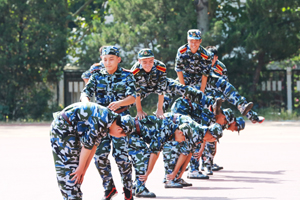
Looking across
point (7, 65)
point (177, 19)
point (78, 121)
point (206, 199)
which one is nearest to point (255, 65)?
point (177, 19)

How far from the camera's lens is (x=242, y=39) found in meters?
23.1

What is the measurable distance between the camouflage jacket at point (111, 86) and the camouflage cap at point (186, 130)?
896 mm

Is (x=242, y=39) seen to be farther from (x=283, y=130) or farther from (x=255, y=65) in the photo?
(x=283, y=130)

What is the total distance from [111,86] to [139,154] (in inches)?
37.6

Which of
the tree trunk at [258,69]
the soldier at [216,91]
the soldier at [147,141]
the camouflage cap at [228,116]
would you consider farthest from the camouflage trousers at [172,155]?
the tree trunk at [258,69]

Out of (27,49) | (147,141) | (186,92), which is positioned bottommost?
(147,141)

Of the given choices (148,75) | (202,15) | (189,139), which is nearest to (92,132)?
(189,139)

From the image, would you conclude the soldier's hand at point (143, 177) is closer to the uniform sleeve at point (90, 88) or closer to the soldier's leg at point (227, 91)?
the uniform sleeve at point (90, 88)

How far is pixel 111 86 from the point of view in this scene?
7090mm

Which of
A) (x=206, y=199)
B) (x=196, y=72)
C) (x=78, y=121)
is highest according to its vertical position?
(x=196, y=72)

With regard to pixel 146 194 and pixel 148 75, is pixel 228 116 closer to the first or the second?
pixel 148 75

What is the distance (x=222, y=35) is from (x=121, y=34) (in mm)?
3946

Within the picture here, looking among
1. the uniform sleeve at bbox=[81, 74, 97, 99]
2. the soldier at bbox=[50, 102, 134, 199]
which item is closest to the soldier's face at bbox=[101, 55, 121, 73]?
the uniform sleeve at bbox=[81, 74, 97, 99]

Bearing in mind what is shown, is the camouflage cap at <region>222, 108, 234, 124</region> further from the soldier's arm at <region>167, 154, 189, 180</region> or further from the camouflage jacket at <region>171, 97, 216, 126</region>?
the soldier's arm at <region>167, 154, 189, 180</region>
